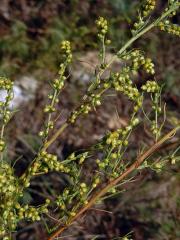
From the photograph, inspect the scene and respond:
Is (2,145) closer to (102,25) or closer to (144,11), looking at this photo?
(102,25)

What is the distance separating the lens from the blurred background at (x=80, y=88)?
4.25 m

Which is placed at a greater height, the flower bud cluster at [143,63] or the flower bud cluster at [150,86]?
the flower bud cluster at [143,63]

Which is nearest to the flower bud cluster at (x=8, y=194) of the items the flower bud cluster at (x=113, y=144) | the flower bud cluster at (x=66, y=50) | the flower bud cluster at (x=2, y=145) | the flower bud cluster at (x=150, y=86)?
the flower bud cluster at (x=2, y=145)

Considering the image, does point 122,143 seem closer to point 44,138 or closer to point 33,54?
point 44,138

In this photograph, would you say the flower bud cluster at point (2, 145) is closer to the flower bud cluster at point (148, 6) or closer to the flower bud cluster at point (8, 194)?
the flower bud cluster at point (8, 194)

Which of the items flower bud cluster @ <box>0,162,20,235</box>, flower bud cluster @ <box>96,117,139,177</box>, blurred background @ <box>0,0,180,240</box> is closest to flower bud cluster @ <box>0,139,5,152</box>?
flower bud cluster @ <box>0,162,20,235</box>

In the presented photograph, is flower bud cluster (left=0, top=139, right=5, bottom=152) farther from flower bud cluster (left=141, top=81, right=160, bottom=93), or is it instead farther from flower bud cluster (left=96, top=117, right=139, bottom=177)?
flower bud cluster (left=141, top=81, right=160, bottom=93)

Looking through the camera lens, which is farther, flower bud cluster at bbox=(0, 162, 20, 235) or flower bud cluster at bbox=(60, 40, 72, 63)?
flower bud cluster at bbox=(60, 40, 72, 63)

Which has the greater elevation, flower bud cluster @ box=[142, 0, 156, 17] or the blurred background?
flower bud cluster @ box=[142, 0, 156, 17]

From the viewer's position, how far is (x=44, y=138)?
2.01m

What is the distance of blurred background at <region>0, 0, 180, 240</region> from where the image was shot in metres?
4.25

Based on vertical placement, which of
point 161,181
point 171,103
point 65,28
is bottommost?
point 161,181

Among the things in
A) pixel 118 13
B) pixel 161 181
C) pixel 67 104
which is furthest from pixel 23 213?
pixel 118 13

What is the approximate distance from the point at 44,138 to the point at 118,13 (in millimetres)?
3743
